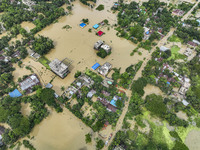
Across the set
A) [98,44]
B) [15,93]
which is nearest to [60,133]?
[15,93]

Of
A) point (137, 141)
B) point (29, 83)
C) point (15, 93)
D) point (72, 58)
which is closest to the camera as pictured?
point (137, 141)

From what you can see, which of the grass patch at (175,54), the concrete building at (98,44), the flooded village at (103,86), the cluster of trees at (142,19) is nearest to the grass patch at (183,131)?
the flooded village at (103,86)

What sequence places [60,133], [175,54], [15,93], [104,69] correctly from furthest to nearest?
[175,54]
[104,69]
[15,93]
[60,133]

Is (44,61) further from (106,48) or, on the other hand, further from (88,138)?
(88,138)

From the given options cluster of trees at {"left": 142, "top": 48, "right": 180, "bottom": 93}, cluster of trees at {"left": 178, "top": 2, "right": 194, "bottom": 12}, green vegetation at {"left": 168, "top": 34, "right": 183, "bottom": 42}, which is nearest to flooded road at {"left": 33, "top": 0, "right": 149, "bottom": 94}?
cluster of trees at {"left": 142, "top": 48, "right": 180, "bottom": 93}

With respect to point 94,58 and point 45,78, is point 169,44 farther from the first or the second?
point 45,78

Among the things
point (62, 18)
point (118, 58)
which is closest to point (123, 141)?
point (118, 58)

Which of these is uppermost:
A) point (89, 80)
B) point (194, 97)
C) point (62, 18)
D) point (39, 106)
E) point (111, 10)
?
point (111, 10)
